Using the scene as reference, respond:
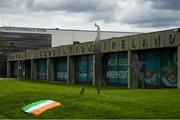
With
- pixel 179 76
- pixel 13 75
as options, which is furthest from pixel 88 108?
pixel 13 75

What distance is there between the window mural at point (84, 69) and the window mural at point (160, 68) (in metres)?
11.4

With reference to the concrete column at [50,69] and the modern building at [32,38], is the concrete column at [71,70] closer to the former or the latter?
the concrete column at [50,69]

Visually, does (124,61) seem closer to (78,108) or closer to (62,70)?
(62,70)

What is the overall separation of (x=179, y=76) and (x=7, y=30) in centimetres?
6344

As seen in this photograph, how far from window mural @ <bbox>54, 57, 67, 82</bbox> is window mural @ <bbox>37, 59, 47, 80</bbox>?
408 centimetres

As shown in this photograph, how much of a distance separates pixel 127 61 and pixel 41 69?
28.9 meters

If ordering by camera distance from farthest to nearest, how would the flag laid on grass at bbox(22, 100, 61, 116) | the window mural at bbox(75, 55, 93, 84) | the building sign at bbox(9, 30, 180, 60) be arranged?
the window mural at bbox(75, 55, 93, 84), the building sign at bbox(9, 30, 180, 60), the flag laid on grass at bbox(22, 100, 61, 116)

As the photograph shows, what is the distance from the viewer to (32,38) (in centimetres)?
9206

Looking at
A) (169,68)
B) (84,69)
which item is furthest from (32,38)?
(169,68)

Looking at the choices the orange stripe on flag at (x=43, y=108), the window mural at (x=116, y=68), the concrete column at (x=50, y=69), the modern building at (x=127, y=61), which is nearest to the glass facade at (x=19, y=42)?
the modern building at (x=127, y=61)

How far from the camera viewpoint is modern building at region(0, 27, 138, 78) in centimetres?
9062

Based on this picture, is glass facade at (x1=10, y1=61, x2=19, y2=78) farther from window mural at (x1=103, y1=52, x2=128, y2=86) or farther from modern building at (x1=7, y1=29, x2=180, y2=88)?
window mural at (x1=103, y1=52, x2=128, y2=86)

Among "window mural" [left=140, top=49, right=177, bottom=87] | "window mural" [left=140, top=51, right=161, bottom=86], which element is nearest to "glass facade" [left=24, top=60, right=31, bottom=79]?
"window mural" [left=140, top=49, right=177, bottom=87]

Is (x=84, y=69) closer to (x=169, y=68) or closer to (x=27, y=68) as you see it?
(x=169, y=68)
